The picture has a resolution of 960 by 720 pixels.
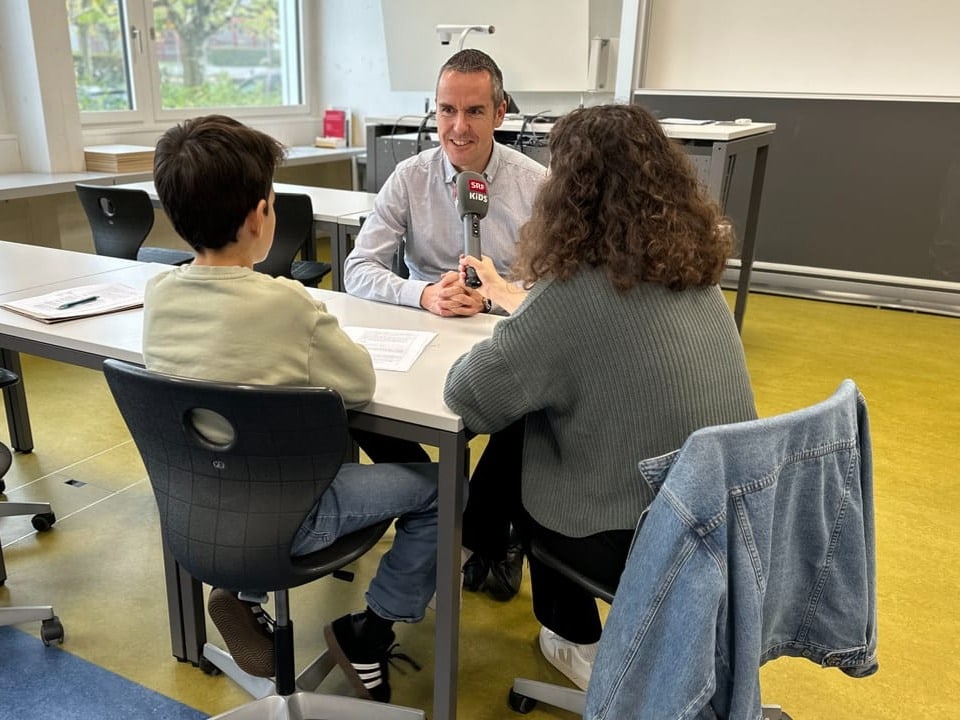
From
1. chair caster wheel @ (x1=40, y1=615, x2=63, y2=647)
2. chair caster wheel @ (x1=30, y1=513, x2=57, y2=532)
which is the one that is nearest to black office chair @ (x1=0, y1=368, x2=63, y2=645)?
chair caster wheel @ (x1=40, y1=615, x2=63, y2=647)

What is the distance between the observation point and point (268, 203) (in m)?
1.31

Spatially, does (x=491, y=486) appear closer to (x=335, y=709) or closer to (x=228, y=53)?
(x=335, y=709)

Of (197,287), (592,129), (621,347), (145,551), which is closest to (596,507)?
(621,347)

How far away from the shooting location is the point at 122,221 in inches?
117

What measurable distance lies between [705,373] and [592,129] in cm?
42

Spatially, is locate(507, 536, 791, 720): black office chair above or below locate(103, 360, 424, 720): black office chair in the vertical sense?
below

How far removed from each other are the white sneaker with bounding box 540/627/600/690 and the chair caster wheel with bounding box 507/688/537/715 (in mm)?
114

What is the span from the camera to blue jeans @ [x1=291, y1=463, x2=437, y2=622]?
133 cm

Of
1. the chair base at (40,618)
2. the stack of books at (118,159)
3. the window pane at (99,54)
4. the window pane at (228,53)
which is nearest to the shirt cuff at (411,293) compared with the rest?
the chair base at (40,618)

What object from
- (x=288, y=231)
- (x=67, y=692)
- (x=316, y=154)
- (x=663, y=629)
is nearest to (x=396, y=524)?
(x=663, y=629)

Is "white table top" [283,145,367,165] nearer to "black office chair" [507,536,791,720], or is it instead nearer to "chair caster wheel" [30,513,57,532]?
"chair caster wheel" [30,513,57,532]

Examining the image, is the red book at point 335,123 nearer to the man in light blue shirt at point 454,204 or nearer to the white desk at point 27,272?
the white desk at point 27,272

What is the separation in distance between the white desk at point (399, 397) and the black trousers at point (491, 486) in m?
0.26

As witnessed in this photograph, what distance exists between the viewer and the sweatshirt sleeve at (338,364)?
1.24 m
